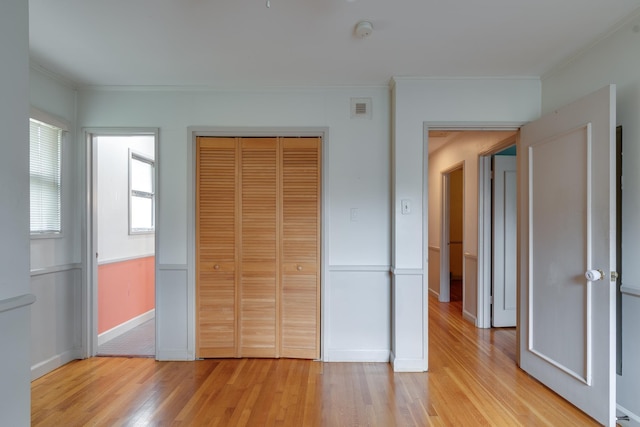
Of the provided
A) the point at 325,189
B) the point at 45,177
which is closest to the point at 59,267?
the point at 45,177

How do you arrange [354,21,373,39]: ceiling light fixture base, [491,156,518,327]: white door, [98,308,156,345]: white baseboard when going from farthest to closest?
[491,156,518,327]: white door < [98,308,156,345]: white baseboard < [354,21,373,39]: ceiling light fixture base

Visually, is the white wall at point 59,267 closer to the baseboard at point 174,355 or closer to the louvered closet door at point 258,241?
the baseboard at point 174,355

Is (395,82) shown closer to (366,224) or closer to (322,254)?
(366,224)

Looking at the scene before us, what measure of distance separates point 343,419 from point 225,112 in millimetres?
2566

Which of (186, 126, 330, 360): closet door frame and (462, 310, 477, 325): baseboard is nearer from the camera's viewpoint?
(186, 126, 330, 360): closet door frame

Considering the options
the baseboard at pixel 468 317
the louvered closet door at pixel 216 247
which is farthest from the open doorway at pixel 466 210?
the louvered closet door at pixel 216 247

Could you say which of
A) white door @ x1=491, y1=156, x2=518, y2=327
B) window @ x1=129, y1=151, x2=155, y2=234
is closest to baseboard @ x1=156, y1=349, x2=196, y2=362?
window @ x1=129, y1=151, x2=155, y2=234

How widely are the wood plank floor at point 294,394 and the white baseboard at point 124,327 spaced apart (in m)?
0.47

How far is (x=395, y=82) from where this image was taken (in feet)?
8.63

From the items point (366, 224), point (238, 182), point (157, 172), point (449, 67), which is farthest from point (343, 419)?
point (449, 67)

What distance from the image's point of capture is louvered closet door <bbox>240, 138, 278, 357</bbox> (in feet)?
9.18

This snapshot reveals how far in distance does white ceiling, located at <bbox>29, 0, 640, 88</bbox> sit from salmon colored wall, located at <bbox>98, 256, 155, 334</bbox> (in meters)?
1.91

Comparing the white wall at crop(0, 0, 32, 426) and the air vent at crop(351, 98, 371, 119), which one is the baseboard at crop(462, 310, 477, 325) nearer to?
the air vent at crop(351, 98, 371, 119)

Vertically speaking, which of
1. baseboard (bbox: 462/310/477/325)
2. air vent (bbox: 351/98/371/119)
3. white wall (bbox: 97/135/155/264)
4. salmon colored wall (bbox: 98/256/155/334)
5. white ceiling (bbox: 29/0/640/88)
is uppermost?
white ceiling (bbox: 29/0/640/88)
